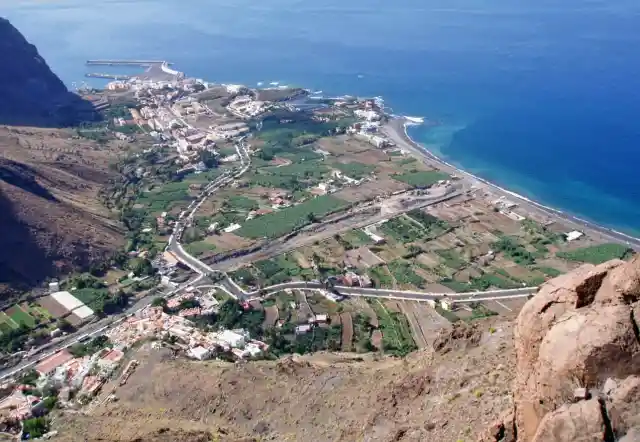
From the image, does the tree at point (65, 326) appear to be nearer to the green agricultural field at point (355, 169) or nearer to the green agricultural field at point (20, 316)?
the green agricultural field at point (20, 316)

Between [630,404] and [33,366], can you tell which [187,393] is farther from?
[630,404]

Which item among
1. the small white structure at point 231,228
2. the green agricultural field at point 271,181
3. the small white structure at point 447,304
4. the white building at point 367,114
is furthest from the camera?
the white building at point 367,114

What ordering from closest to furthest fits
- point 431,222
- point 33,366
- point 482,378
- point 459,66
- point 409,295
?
point 482,378, point 33,366, point 409,295, point 431,222, point 459,66

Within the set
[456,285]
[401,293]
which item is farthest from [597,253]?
[401,293]

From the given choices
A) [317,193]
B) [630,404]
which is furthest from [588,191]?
[630,404]

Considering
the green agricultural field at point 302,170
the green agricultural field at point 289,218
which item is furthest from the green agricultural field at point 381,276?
the green agricultural field at point 302,170

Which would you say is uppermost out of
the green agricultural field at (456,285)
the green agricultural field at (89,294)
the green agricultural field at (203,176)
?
the green agricultural field at (203,176)

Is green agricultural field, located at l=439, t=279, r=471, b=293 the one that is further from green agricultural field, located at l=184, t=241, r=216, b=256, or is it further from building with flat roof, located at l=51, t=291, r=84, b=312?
building with flat roof, located at l=51, t=291, r=84, b=312
